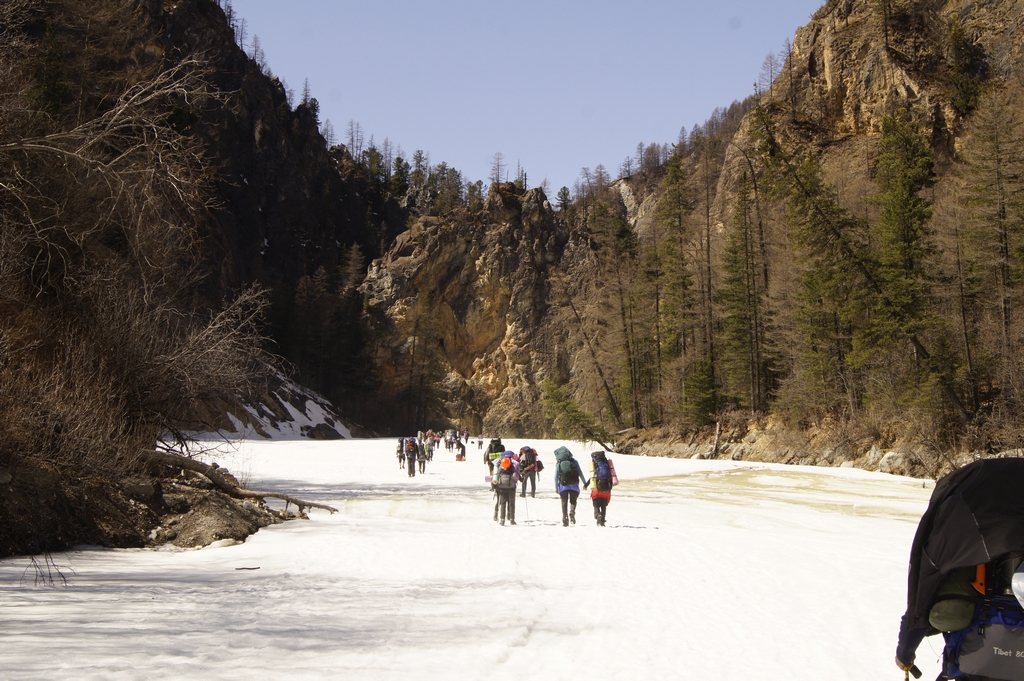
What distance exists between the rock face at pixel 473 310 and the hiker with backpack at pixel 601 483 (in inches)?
2612

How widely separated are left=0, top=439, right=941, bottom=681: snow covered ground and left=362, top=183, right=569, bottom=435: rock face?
6695 centimetres

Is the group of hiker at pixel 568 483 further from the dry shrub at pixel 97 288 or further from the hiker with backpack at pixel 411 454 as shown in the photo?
the hiker with backpack at pixel 411 454

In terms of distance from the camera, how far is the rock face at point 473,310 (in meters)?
81.9

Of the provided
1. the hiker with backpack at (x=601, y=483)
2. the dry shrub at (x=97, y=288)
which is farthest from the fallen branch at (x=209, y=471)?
the hiker with backpack at (x=601, y=483)

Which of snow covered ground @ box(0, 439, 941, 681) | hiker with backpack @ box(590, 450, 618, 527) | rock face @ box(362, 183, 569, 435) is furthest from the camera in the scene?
rock face @ box(362, 183, 569, 435)

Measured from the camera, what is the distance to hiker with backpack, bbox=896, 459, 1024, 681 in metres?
3.00

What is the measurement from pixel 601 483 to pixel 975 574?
10.7 meters

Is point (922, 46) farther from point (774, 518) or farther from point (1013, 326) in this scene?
point (774, 518)

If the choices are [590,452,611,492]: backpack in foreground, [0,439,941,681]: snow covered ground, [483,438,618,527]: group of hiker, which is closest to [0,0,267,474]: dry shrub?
[0,439,941,681]: snow covered ground

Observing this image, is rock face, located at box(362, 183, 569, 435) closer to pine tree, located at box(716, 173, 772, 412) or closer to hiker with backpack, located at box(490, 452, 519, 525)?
pine tree, located at box(716, 173, 772, 412)

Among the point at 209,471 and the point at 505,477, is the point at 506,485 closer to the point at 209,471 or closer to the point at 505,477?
the point at 505,477

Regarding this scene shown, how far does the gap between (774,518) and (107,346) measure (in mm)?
14354

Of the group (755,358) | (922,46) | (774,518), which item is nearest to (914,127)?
(922,46)

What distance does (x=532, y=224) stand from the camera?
3447 inches
